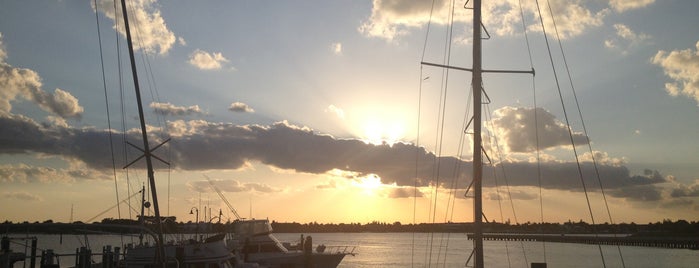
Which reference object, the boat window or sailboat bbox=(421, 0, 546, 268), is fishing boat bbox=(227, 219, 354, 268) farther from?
sailboat bbox=(421, 0, 546, 268)

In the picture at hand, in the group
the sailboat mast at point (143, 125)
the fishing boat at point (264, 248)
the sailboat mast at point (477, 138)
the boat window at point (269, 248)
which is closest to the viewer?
the sailboat mast at point (477, 138)

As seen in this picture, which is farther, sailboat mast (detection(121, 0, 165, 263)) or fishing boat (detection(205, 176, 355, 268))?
fishing boat (detection(205, 176, 355, 268))

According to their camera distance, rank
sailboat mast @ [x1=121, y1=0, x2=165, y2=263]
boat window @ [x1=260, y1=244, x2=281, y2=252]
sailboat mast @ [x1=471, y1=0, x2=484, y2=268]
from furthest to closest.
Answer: boat window @ [x1=260, y1=244, x2=281, y2=252] < sailboat mast @ [x1=121, y1=0, x2=165, y2=263] < sailboat mast @ [x1=471, y1=0, x2=484, y2=268]

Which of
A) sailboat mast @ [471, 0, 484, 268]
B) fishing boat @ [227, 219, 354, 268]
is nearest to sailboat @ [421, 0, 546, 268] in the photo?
sailboat mast @ [471, 0, 484, 268]

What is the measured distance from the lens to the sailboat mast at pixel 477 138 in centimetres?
1838

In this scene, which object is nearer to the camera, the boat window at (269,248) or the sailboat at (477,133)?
the sailboat at (477,133)

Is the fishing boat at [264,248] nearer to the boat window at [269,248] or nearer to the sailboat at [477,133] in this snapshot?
the boat window at [269,248]

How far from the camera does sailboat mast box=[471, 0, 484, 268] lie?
60.3 ft

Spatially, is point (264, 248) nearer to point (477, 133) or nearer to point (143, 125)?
point (143, 125)

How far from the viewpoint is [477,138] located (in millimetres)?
18484

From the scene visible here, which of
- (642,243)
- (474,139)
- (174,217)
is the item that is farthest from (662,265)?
(474,139)

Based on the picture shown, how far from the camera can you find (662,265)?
10238 centimetres

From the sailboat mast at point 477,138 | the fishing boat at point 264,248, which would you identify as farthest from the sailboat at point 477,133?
the fishing boat at point 264,248

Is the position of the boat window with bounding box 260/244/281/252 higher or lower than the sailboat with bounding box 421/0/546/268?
lower
